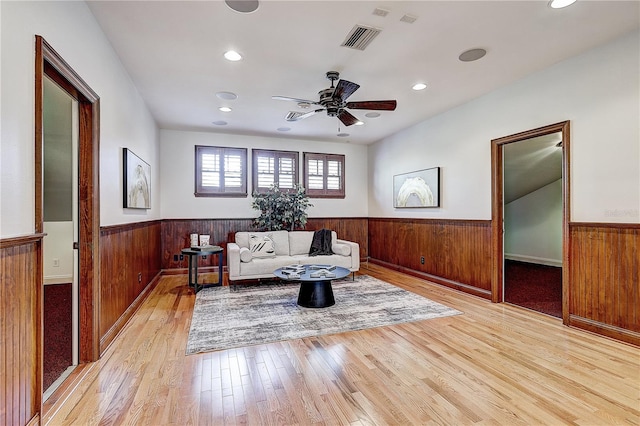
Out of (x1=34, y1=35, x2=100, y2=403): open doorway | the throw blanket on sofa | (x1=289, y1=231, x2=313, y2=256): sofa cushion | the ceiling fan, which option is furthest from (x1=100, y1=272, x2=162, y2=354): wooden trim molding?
the ceiling fan

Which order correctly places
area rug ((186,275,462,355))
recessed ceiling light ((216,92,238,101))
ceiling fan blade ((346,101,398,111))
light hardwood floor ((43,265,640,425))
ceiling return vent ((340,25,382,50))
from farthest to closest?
recessed ceiling light ((216,92,238,101)) → ceiling fan blade ((346,101,398,111)) → area rug ((186,275,462,355)) → ceiling return vent ((340,25,382,50)) → light hardwood floor ((43,265,640,425))

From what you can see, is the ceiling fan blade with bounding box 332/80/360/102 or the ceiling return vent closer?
the ceiling return vent

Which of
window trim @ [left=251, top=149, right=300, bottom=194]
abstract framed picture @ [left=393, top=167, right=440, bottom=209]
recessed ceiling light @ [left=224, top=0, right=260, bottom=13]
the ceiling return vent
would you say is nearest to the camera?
recessed ceiling light @ [left=224, top=0, right=260, bottom=13]

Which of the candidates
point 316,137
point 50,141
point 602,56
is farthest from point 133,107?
point 602,56

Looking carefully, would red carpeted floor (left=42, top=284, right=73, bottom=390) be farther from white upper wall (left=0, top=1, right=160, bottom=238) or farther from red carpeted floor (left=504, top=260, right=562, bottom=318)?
red carpeted floor (left=504, top=260, right=562, bottom=318)

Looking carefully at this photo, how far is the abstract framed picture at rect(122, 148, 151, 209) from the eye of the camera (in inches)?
133

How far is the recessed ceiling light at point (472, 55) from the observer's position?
3.12 metres

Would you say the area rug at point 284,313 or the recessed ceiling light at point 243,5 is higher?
the recessed ceiling light at point 243,5

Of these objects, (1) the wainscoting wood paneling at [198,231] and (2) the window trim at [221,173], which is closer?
(1) the wainscoting wood paneling at [198,231]

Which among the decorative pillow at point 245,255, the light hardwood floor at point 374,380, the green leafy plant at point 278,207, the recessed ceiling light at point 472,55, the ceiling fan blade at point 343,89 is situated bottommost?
the light hardwood floor at point 374,380

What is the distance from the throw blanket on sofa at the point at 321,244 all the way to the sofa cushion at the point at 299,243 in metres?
0.16

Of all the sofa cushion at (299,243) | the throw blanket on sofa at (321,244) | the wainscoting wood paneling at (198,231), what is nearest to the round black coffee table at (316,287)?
the throw blanket on sofa at (321,244)

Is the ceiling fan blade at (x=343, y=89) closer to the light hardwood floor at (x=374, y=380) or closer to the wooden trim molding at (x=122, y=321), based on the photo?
the light hardwood floor at (x=374, y=380)

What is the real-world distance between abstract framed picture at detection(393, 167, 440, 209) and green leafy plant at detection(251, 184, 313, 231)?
1.86 meters
